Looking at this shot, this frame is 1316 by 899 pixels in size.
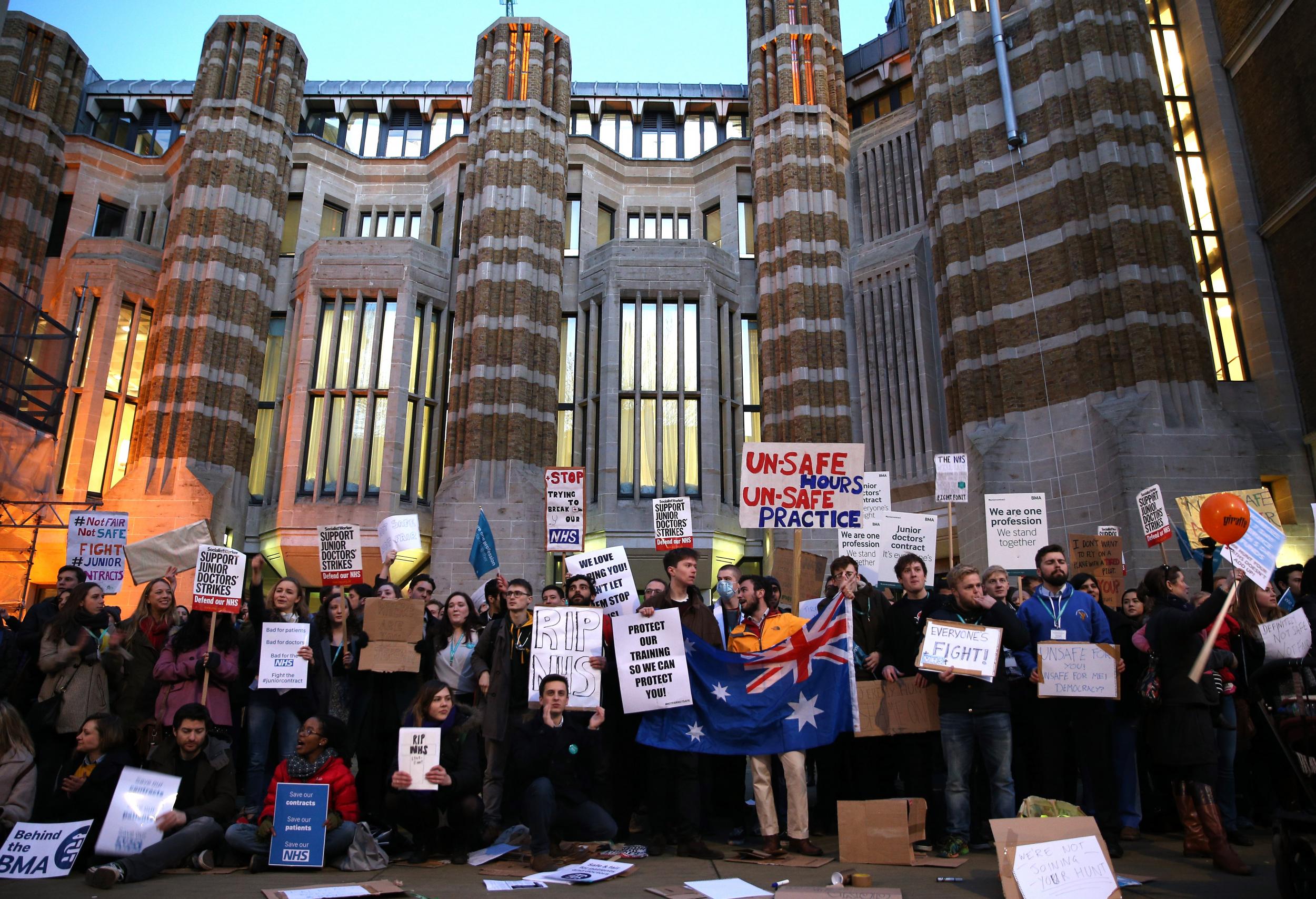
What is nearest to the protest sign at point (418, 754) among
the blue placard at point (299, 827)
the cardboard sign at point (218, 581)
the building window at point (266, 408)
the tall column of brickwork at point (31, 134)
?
the blue placard at point (299, 827)

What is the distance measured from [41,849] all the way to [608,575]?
5045 millimetres

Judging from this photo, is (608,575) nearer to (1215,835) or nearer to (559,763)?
(559,763)

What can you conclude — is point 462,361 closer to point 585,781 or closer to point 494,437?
point 494,437

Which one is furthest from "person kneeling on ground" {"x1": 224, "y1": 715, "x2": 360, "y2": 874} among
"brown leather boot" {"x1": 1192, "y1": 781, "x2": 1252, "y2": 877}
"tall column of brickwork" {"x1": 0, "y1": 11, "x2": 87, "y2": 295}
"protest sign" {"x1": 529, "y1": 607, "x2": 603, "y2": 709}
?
"tall column of brickwork" {"x1": 0, "y1": 11, "x2": 87, "y2": 295}

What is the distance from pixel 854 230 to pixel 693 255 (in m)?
3.90

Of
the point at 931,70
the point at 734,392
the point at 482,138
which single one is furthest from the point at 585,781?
the point at 482,138

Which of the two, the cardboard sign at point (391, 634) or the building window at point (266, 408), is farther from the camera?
the building window at point (266, 408)

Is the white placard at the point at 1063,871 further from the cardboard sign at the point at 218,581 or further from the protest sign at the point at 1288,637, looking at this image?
the cardboard sign at the point at 218,581

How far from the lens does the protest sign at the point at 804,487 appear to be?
10.1 meters

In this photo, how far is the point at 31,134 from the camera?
22.2 meters

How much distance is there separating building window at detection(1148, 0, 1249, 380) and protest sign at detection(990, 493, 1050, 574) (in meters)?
7.20

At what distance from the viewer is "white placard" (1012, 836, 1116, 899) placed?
5219 mm

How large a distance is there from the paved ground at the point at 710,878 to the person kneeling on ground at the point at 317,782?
196mm

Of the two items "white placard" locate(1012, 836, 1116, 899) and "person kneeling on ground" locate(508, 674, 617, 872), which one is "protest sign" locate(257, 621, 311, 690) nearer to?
"person kneeling on ground" locate(508, 674, 617, 872)
